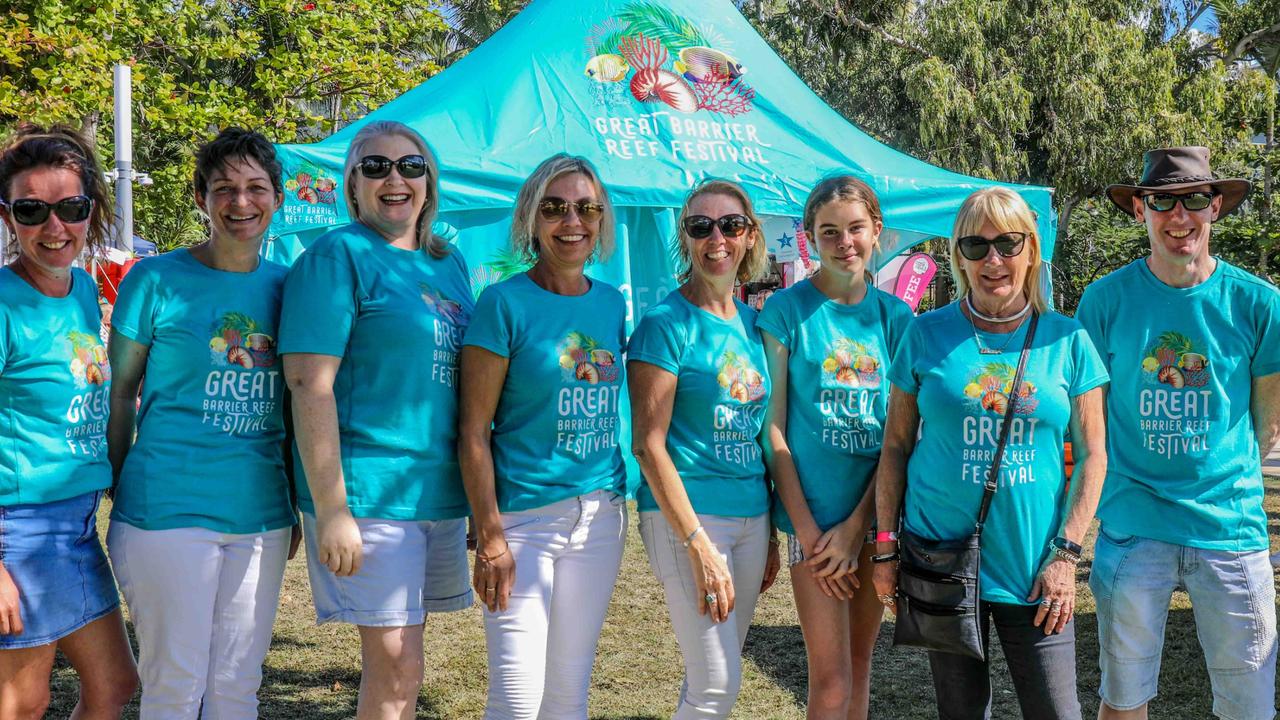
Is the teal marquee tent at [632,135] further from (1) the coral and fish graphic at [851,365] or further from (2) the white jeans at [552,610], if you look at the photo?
(2) the white jeans at [552,610]

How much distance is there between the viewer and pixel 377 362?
268 centimetres

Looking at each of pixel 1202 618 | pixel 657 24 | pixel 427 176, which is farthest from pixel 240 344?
pixel 657 24

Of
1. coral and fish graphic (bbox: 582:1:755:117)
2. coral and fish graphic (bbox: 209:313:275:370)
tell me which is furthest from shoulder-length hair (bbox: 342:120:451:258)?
coral and fish graphic (bbox: 582:1:755:117)

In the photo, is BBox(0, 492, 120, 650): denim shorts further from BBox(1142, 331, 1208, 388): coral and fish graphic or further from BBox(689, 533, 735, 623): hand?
BBox(1142, 331, 1208, 388): coral and fish graphic

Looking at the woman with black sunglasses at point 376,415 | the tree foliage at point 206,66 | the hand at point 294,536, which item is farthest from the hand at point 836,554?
the tree foliage at point 206,66

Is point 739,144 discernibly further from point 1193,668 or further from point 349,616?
point 349,616

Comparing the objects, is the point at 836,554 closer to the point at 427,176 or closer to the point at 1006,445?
the point at 1006,445

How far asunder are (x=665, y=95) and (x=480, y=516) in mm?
4686

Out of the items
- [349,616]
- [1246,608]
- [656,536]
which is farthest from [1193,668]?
[349,616]

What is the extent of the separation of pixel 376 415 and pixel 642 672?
2.57m

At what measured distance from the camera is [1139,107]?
21.0m

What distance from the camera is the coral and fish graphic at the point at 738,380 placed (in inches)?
117

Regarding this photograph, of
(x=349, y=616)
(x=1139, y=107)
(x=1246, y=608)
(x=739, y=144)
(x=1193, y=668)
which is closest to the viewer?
(x=349, y=616)

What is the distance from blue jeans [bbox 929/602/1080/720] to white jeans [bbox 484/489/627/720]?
3.09 feet
